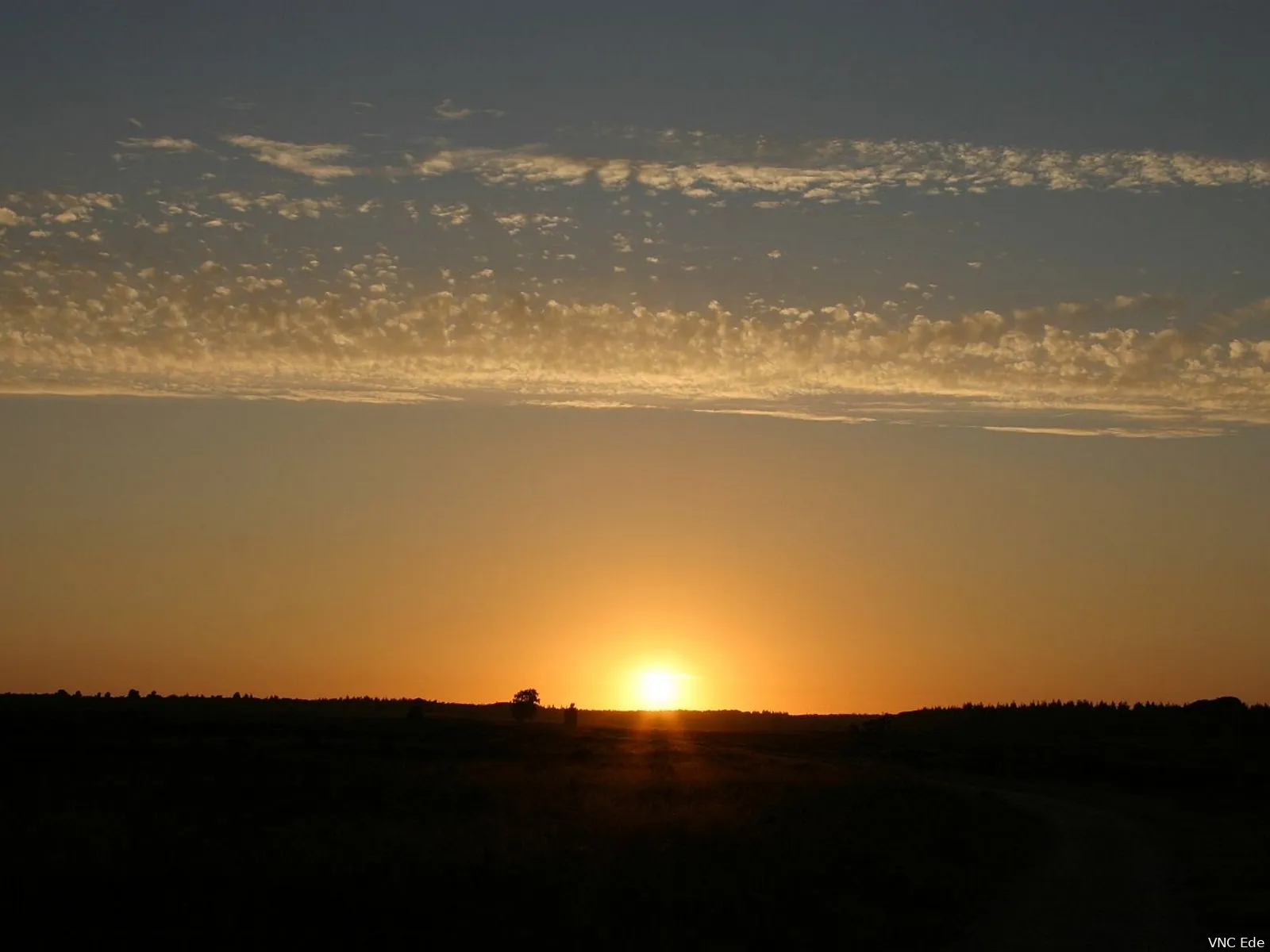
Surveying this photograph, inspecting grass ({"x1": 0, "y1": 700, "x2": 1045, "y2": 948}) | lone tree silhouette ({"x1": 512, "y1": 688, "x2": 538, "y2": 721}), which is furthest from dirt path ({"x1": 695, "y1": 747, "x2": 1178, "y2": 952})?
lone tree silhouette ({"x1": 512, "y1": 688, "x2": 538, "y2": 721})

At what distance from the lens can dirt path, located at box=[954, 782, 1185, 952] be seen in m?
17.0

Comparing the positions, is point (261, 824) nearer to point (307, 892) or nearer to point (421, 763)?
point (307, 892)

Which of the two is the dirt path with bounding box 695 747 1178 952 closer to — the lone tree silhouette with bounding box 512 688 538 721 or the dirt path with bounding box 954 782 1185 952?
the dirt path with bounding box 954 782 1185 952

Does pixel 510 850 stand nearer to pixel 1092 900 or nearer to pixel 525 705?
pixel 1092 900

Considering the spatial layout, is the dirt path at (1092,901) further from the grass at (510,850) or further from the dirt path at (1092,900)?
the grass at (510,850)

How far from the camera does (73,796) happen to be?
32.5 m

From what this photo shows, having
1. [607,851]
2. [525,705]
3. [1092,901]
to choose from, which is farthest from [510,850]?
[525,705]

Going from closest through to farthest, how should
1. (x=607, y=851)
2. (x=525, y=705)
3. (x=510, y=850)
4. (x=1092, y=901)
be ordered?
1. (x=1092, y=901)
2. (x=510, y=850)
3. (x=607, y=851)
4. (x=525, y=705)

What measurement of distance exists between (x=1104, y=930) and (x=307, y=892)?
35.6 feet

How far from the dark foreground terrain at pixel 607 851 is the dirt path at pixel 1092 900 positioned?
3.1 inches

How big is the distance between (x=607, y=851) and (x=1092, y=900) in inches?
312

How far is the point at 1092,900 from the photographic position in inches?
809

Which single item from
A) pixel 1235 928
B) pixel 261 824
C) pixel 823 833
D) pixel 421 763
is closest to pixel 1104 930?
pixel 1235 928

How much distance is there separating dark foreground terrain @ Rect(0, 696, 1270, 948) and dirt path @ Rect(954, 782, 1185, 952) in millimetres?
80
